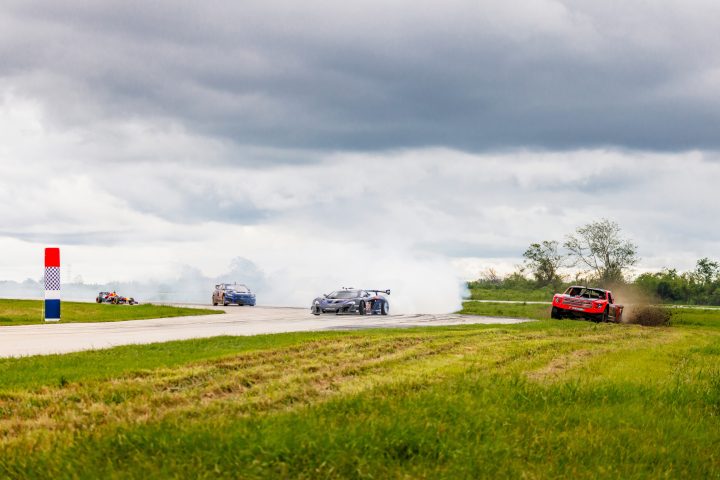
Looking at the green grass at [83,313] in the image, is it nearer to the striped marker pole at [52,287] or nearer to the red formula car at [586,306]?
the striped marker pole at [52,287]

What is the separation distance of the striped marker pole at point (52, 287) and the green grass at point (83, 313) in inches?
15.6

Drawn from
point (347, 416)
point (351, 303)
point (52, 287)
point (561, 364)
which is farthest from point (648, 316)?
point (347, 416)

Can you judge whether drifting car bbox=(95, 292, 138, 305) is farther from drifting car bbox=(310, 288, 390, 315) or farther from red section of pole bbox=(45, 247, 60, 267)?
red section of pole bbox=(45, 247, 60, 267)

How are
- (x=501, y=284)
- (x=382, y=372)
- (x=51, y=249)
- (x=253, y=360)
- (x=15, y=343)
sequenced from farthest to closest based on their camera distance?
(x=501, y=284)
(x=51, y=249)
(x=15, y=343)
(x=253, y=360)
(x=382, y=372)

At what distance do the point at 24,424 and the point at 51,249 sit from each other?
23762 mm

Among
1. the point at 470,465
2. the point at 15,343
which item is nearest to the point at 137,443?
the point at 470,465

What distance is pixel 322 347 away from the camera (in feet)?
56.7

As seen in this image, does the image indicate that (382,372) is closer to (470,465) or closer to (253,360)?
(253,360)

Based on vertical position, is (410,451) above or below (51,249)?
below

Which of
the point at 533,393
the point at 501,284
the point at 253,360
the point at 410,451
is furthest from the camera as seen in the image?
the point at 501,284

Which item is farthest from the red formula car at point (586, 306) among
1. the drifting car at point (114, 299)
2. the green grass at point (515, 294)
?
the green grass at point (515, 294)

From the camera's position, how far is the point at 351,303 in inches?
1615

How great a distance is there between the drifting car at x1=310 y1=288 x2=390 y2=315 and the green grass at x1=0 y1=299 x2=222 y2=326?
578 cm

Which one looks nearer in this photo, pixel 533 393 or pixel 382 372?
pixel 533 393
